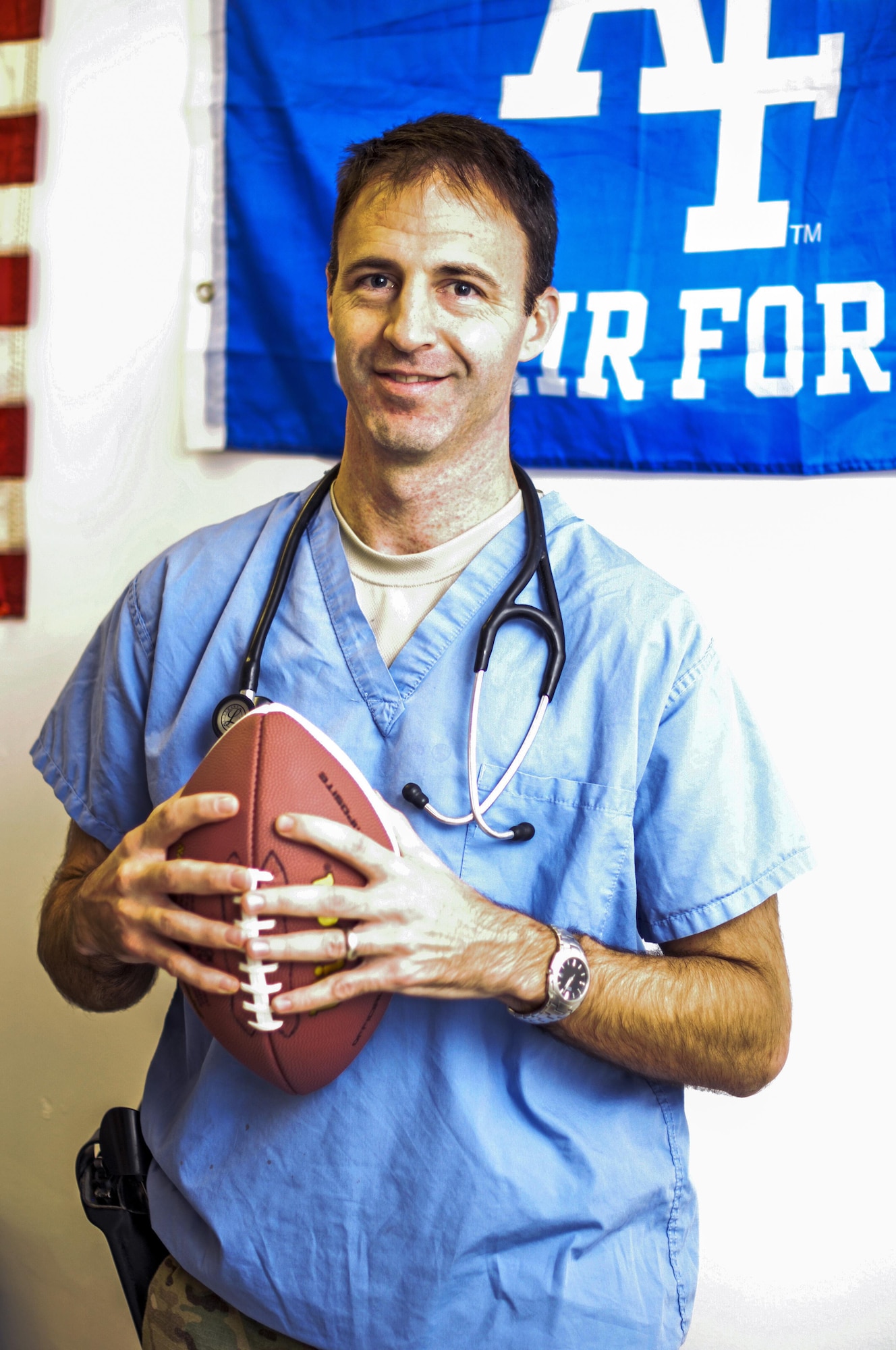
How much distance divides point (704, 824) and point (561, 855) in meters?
0.13

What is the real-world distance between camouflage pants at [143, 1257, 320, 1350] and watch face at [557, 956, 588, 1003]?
427 millimetres

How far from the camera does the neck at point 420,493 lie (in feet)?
3.31

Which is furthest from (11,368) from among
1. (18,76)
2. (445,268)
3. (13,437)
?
(445,268)

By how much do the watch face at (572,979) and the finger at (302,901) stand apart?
0.20m

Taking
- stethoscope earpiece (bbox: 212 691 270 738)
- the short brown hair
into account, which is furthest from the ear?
stethoscope earpiece (bbox: 212 691 270 738)

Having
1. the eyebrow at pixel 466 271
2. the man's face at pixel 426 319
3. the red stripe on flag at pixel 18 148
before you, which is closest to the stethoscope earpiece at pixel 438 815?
the man's face at pixel 426 319

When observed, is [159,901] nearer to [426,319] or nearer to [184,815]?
[184,815]

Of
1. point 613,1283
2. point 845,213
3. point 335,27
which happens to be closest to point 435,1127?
point 613,1283

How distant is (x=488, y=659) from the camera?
943mm

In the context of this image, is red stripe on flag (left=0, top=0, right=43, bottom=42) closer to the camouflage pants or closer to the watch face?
the watch face

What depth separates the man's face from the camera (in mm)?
976

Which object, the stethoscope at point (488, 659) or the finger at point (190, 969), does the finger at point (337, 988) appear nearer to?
the finger at point (190, 969)

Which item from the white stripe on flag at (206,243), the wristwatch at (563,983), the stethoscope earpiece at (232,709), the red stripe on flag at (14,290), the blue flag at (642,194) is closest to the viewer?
the wristwatch at (563,983)

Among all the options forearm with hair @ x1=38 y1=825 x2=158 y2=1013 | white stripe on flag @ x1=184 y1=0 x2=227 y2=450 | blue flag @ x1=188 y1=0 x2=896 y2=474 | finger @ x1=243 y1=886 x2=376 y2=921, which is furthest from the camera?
white stripe on flag @ x1=184 y1=0 x2=227 y2=450
